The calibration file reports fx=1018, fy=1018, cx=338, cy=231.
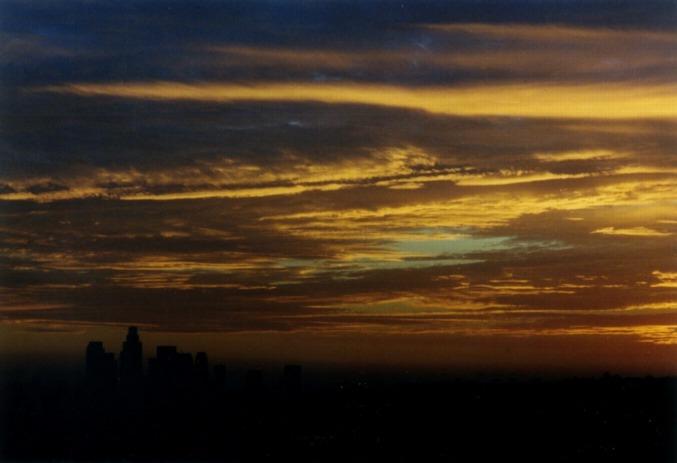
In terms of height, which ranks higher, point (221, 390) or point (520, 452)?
point (221, 390)

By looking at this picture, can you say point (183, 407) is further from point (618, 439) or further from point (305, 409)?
point (618, 439)

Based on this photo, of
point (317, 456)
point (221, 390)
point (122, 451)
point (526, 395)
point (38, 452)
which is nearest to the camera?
Answer: point (38, 452)

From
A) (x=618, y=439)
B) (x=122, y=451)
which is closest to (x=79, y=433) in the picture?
(x=122, y=451)

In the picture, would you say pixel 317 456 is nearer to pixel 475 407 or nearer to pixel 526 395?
pixel 475 407

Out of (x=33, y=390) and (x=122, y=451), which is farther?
(x=33, y=390)

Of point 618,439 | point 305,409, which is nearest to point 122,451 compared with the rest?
point 305,409

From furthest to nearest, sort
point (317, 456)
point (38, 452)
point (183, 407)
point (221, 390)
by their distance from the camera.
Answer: point (221, 390)
point (183, 407)
point (317, 456)
point (38, 452)
